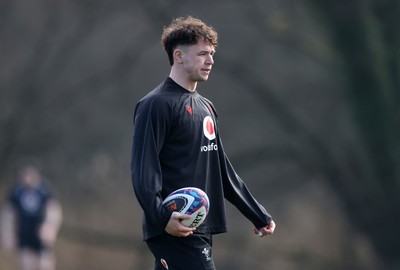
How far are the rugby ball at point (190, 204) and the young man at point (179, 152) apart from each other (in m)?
0.03

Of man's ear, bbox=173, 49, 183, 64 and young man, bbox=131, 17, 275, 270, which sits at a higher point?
man's ear, bbox=173, 49, 183, 64

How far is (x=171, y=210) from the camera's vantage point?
207 inches

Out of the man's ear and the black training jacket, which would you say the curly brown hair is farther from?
the black training jacket

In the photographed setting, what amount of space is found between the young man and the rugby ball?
0.11ft

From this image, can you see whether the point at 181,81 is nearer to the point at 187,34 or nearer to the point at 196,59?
the point at 196,59

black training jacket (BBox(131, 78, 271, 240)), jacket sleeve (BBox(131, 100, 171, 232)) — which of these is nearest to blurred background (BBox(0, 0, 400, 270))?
black training jacket (BBox(131, 78, 271, 240))

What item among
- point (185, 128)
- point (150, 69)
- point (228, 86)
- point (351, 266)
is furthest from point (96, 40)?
point (185, 128)

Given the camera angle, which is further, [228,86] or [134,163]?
[228,86]

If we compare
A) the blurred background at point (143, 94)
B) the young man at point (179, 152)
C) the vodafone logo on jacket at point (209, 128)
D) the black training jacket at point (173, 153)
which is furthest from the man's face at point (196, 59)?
the blurred background at point (143, 94)

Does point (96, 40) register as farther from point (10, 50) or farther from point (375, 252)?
point (375, 252)

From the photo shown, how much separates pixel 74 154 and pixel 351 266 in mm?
6564

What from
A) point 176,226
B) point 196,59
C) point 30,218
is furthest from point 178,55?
point 30,218

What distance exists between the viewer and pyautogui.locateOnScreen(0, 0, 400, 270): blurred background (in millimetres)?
19438

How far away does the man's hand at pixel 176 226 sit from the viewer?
17.2 feet
